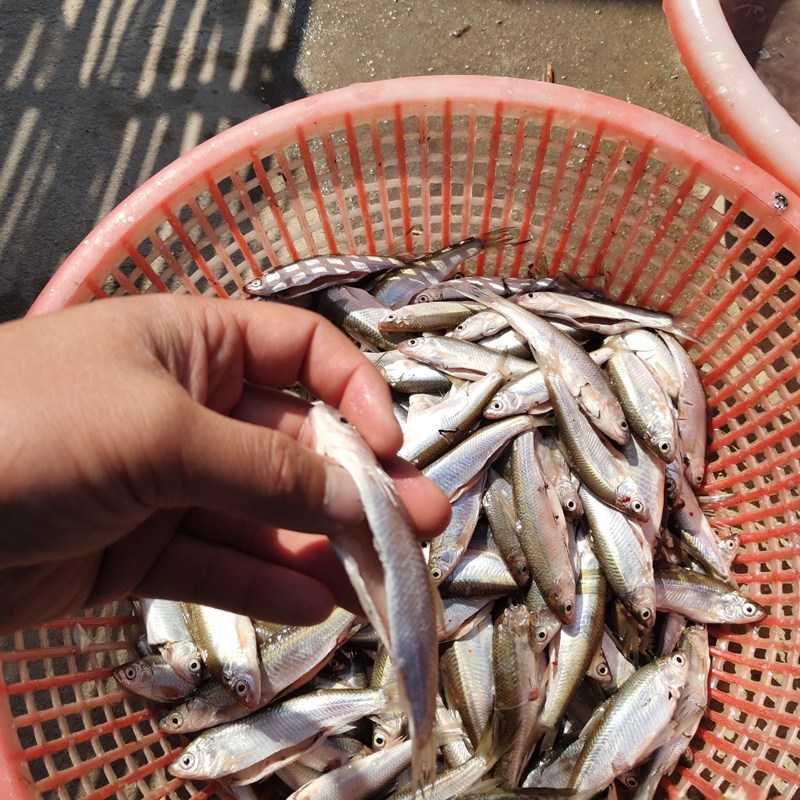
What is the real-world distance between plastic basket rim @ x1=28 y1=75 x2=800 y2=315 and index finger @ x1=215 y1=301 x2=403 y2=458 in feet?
2.28

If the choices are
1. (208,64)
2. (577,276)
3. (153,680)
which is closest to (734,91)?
(577,276)

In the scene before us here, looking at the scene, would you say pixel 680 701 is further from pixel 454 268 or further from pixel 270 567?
pixel 454 268

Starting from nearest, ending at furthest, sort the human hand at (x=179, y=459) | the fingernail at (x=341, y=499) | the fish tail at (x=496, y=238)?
the human hand at (x=179, y=459) < the fingernail at (x=341, y=499) < the fish tail at (x=496, y=238)

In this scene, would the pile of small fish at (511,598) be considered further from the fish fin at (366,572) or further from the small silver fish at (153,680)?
the fish fin at (366,572)

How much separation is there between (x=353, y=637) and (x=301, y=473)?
1225 mm

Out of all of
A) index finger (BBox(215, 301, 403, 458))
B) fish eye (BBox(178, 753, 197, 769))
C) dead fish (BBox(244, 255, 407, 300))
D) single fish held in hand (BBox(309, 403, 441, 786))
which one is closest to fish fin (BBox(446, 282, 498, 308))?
dead fish (BBox(244, 255, 407, 300))

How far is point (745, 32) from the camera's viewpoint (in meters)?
3.02

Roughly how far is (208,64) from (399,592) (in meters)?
3.19

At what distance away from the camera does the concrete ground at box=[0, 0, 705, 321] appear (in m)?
3.46

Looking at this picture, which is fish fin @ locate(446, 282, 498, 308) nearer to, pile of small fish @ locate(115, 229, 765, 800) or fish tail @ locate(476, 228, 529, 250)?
pile of small fish @ locate(115, 229, 765, 800)

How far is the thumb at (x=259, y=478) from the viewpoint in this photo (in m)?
1.24

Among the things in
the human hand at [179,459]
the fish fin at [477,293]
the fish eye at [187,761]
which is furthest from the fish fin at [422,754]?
the fish fin at [477,293]

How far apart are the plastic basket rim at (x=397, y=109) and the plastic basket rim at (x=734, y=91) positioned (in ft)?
0.30

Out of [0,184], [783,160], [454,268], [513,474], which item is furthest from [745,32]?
[0,184]
